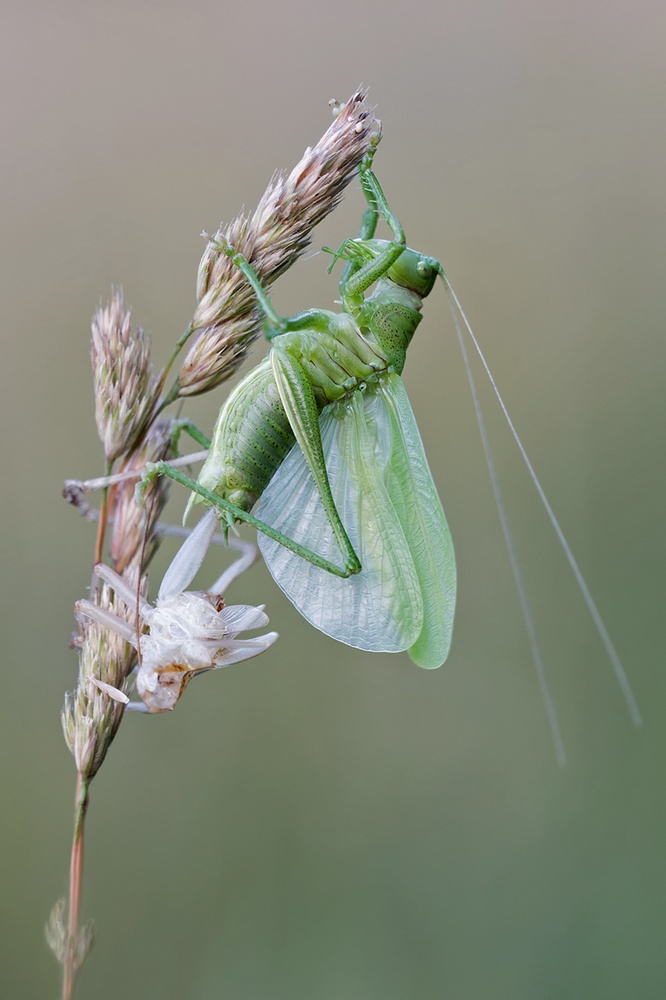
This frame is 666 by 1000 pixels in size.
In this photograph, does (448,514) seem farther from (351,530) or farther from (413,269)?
(413,269)

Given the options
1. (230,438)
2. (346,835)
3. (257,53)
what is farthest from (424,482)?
(257,53)

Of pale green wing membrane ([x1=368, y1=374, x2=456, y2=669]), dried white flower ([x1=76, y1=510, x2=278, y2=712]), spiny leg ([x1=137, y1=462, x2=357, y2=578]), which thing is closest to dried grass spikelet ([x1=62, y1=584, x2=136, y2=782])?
dried white flower ([x1=76, y1=510, x2=278, y2=712])

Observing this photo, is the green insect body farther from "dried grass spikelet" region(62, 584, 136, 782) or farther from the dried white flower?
Result: "dried grass spikelet" region(62, 584, 136, 782)

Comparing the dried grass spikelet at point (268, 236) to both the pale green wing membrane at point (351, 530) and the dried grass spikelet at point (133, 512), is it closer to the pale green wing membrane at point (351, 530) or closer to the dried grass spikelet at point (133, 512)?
the dried grass spikelet at point (133, 512)

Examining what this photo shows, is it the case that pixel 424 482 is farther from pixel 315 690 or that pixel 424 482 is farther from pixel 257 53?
pixel 257 53

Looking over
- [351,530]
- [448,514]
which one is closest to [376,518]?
[351,530]

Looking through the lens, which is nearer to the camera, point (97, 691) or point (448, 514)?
Answer: point (97, 691)
